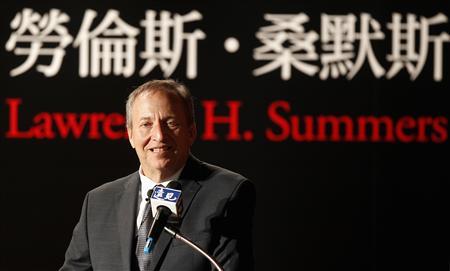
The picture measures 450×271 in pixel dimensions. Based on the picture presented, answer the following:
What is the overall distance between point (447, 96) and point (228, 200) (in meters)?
2.45

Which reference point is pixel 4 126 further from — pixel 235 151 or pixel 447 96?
pixel 447 96

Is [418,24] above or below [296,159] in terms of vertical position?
above

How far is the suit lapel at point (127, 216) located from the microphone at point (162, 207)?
360 mm

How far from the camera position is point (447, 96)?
418 centimetres

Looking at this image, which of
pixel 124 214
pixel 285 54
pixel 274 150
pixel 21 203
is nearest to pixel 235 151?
pixel 274 150

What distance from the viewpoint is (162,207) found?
5.80ft

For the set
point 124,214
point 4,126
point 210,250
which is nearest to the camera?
point 210,250

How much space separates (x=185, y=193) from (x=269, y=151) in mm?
2038

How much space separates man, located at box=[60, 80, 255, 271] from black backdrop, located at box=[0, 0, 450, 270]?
189cm

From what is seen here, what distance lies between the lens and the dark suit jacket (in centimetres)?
203

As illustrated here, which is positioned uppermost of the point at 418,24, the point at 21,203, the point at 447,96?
the point at 418,24

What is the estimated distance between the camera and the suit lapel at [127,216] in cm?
210

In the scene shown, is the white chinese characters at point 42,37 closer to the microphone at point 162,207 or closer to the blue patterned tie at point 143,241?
the blue patterned tie at point 143,241

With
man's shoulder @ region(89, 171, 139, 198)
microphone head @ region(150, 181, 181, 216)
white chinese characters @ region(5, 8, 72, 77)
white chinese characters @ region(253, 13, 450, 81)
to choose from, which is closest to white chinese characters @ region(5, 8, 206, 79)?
white chinese characters @ region(5, 8, 72, 77)
